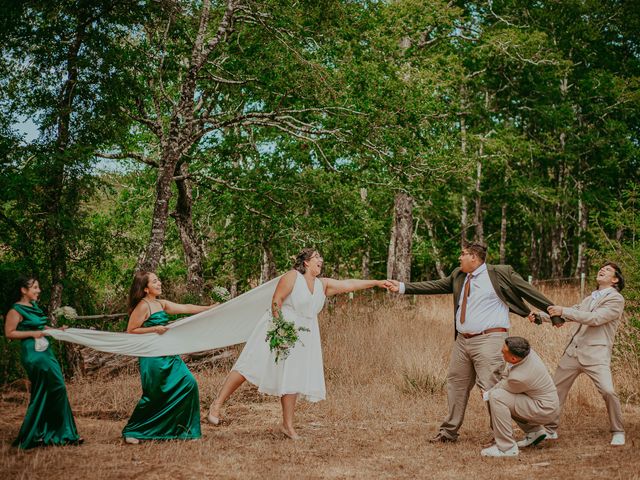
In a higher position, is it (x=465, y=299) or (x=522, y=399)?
(x=465, y=299)

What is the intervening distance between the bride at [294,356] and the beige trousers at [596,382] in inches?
102

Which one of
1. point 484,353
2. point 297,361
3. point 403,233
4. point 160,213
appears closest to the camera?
point 484,353

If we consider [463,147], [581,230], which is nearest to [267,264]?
[463,147]

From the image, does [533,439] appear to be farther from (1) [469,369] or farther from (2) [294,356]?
(2) [294,356]

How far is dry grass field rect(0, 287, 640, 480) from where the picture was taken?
258 inches

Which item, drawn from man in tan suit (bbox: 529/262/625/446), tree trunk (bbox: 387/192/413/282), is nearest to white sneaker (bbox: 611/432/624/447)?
man in tan suit (bbox: 529/262/625/446)

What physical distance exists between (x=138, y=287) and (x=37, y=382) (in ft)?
4.58

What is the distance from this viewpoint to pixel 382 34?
63.5 feet

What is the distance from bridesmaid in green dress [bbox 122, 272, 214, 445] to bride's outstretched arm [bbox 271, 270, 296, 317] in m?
1.04

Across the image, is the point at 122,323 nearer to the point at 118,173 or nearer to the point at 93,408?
the point at 93,408

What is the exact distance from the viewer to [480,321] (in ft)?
24.7

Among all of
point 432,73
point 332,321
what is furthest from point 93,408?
point 432,73

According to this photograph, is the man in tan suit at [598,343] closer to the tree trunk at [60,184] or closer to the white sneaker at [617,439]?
the white sneaker at [617,439]

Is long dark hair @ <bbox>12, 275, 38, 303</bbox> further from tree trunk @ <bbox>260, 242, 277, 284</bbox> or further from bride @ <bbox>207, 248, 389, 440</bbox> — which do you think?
tree trunk @ <bbox>260, 242, 277, 284</bbox>
